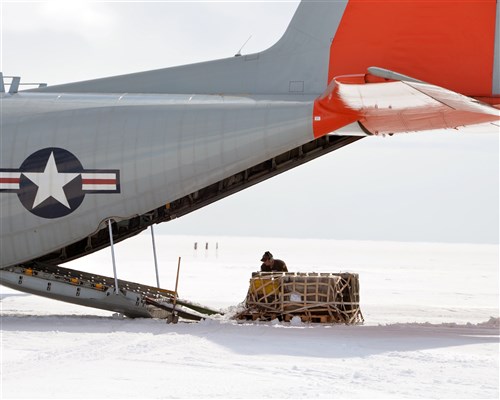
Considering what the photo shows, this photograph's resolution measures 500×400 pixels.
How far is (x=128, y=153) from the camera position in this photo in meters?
18.3

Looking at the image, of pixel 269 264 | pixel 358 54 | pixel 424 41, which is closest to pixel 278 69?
pixel 358 54

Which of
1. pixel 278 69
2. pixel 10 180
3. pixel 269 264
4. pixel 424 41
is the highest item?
pixel 424 41

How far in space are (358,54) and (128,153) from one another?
5138mm

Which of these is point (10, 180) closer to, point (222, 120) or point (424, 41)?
point (222, 120)

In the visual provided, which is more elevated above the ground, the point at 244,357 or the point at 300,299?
the point at 300,299

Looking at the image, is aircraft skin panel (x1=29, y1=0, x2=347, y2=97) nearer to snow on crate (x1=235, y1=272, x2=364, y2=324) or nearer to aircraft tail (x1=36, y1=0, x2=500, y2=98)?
aircraft tail (x1=36, y1=0, x2=500, y2=98)

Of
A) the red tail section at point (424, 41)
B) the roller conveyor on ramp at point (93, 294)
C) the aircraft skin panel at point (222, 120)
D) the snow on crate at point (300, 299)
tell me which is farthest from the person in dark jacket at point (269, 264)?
the red tail section at point (424, 41)

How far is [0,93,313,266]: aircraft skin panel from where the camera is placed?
707 inches

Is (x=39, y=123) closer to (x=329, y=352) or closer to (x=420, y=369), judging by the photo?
(x=329, y=352)

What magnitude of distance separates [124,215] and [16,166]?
2451 millimetres

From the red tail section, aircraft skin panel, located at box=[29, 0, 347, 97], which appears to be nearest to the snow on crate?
aircraft skin panel, located at box=[29, 0, 347, 97]

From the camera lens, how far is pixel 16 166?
60.6 feet

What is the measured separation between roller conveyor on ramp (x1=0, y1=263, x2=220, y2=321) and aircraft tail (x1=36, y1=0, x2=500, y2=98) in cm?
434

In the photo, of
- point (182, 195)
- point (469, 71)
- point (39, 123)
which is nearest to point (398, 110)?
point (469, 71)
